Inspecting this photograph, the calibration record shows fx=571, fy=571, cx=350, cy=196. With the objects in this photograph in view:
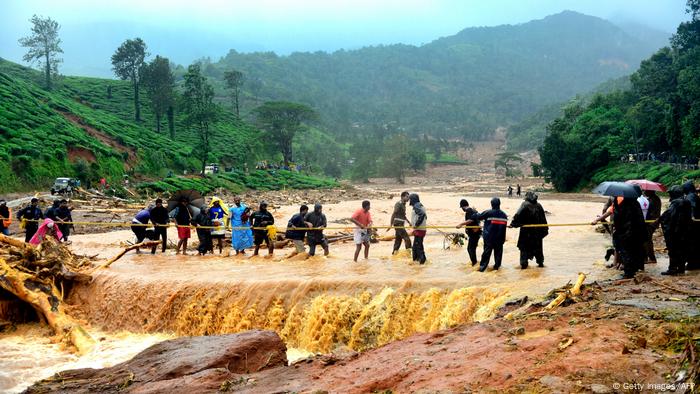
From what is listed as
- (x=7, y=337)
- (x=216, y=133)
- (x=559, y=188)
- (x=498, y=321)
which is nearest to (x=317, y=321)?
(x=498, y=321)

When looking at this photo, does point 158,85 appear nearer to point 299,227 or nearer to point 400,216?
point 299,227

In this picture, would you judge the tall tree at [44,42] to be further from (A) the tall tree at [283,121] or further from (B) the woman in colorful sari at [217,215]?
(B) the woman in colorful sari at [217,215]

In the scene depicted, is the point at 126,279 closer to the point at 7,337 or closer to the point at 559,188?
the point at 7,337

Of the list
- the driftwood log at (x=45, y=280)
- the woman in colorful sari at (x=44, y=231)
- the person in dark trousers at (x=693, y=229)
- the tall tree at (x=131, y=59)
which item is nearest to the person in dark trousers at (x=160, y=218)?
the driftwood log at (x=45, y=280)

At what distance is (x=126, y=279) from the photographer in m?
14.0

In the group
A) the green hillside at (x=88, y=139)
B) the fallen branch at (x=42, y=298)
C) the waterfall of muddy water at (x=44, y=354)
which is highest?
the green hillside at (x=88, y=139)

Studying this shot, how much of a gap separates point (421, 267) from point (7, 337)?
9.41 metres

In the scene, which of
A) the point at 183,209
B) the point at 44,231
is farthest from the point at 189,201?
the point at 44,231

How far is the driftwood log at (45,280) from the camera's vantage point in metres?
12.4

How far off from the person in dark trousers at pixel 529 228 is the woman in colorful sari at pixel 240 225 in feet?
24.8

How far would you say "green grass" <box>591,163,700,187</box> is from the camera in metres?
43.3

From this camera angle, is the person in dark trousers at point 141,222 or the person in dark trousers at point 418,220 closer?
the person in dark trousers at point 418,220

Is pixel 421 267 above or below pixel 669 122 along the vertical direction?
below

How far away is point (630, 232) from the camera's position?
9898mm
